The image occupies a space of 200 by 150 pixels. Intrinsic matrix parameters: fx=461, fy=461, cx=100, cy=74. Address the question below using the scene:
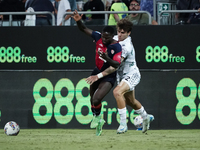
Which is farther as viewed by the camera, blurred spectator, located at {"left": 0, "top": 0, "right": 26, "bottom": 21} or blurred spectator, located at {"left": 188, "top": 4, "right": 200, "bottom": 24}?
blurred spectator, located at {"left": 0, "top": 0, "right": 26, "bottom": 21}

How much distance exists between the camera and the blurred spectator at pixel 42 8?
40.9ft

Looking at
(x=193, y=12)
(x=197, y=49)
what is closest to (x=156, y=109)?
(x=197, y=49)

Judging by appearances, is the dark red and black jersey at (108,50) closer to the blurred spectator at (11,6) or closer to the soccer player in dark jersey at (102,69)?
the soccer player in dark jersey at (102,69)

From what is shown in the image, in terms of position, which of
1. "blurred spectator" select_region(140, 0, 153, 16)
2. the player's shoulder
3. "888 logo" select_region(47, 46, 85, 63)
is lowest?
"888 logo" select_region(47, 46, 85, 63)

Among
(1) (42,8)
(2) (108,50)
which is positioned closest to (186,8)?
(2) (108,50)

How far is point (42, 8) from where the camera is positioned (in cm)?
1261

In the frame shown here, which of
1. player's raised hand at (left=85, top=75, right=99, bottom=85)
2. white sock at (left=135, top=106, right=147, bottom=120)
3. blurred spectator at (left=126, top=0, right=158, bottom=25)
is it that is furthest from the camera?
blurred spectator at (left=126, top=0, right=158, bottom=25)

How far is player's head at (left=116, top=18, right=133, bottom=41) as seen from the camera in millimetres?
9664

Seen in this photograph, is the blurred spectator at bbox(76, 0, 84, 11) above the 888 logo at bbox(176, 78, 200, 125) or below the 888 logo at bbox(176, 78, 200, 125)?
above

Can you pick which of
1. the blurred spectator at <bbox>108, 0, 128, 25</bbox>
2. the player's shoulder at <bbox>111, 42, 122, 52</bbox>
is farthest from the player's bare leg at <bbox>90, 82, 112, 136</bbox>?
the blurred spectator at <bbox>108, 0, 128, 25</bbox>

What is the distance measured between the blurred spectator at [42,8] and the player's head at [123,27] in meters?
3.23

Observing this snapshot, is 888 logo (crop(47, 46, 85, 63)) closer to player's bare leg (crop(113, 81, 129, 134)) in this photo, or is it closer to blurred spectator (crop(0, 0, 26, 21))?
blurred spectator (crop(0, 0, 26, 21))

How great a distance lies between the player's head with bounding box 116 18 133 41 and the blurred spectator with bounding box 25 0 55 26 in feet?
10.6

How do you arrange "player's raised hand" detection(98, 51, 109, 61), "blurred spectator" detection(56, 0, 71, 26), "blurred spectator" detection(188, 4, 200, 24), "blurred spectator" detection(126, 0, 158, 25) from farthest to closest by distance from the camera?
1. "blurred spectator" detection(56, 0, 71, 26)
2. "blurred spectator" detection(126, 0, 158, 25)
3. "blurred spectator" detection(188, 4, 200, 24)
4. "player's raised hand" detection(98, 51, 109, 61)
